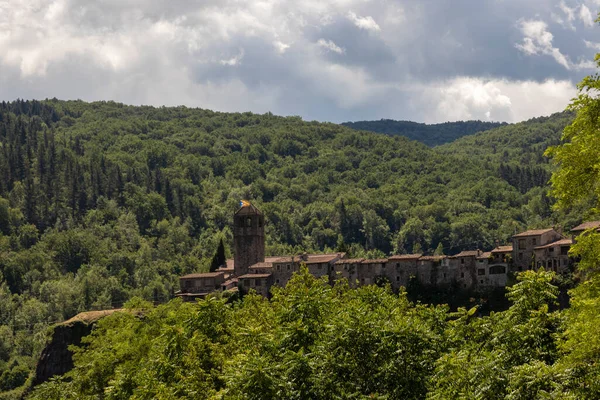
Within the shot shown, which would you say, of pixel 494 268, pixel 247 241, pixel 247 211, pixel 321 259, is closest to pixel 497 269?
→ pixel 494 268

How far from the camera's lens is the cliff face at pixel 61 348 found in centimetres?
10162

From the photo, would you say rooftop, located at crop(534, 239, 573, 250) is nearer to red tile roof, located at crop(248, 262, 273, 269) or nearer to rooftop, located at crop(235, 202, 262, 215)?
red tile roof, located at crop(248, 262, 273, 269)

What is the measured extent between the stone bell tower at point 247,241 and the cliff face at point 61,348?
22401 millimetres

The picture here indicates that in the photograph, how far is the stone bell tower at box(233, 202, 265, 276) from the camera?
118 meters

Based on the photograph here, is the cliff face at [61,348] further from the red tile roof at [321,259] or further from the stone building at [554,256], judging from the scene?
the stone building at [554,256]

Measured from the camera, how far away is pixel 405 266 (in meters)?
103

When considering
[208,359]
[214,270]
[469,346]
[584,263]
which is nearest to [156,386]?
[208,359]

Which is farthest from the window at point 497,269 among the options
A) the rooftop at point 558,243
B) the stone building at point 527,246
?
the rooftop at point 558,243

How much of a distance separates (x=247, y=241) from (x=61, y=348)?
97.4 ft

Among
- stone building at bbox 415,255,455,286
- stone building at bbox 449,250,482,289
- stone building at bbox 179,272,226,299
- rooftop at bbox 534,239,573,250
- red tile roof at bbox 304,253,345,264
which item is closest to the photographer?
rooftop at bbox 534,239,573,250

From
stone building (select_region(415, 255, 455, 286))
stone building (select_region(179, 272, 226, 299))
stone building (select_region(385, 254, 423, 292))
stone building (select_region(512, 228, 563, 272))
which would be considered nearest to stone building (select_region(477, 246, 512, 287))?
stone building (select_region(512, 228, 563, 272))

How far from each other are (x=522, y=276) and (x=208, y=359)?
25.6m

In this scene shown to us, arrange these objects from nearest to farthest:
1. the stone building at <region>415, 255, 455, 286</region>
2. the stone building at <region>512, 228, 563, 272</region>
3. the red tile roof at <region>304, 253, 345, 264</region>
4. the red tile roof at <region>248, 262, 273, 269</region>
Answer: the stone building at <region>512, 228, 563, 272</region>, the stone building at <region>415, 255, 455, 286</region>, the red tile roof at <region>304, 253, 345, 264</region>, the red tile roof at <region>248, 262, 273, 269</region>

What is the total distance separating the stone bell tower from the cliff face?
22.4m
